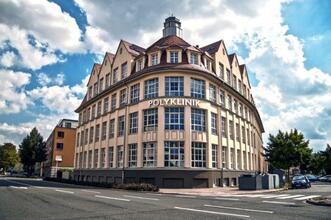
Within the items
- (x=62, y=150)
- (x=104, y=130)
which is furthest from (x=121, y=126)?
(x=62, y=150)

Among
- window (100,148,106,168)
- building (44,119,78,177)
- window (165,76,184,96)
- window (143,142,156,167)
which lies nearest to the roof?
window (165,76,184,96)

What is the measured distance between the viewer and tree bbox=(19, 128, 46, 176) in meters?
70.8

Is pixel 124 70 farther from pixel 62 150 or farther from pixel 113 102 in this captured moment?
pixel 62 150

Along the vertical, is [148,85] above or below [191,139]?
above

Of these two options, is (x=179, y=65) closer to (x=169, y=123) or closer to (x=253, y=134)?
(x=169, y=123)

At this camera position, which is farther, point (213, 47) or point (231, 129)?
point (213, 47)

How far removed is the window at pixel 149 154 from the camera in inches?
1202

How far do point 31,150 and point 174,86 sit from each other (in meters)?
53.0

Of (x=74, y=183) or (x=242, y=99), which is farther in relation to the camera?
(x=242, y=99)

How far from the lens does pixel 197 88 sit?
32.2 m

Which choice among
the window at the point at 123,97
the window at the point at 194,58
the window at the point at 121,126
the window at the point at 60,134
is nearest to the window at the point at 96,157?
the window at the point at 121,126

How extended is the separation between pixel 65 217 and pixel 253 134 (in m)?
43.4

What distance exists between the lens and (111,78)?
41.8 meters

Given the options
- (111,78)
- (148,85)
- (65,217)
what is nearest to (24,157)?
(111,78)
